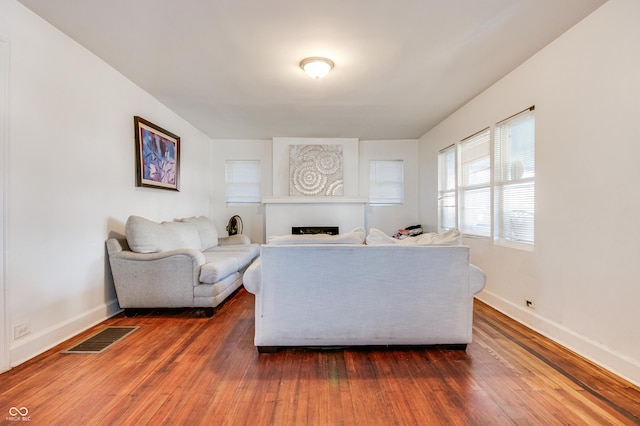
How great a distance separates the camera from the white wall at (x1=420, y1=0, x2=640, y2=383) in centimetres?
181

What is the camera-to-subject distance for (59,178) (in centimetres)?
230

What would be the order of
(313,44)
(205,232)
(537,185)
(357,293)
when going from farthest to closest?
(205,232) → (537,185) → (313,44) → (357,293)

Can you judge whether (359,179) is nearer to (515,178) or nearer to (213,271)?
(515,178)

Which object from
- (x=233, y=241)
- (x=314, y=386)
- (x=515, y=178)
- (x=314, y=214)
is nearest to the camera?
(x=314, y=386)

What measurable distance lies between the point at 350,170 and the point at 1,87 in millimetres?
4614

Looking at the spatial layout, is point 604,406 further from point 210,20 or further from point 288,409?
point 210,20

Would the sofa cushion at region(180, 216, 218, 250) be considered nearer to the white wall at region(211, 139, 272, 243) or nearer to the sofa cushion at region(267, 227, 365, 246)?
the white wall at region(211, 139, 272, 243)

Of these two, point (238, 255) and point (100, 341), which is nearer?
point (100, 341)

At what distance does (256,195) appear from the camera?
19.3 feet

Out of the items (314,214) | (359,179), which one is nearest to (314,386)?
(314,214)

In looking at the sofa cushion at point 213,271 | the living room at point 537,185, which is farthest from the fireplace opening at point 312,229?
the living room at point 537,185

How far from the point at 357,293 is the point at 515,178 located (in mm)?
2117

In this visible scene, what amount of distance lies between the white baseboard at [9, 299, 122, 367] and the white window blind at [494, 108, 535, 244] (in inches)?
162

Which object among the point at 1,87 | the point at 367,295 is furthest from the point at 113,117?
the point at 367,295
